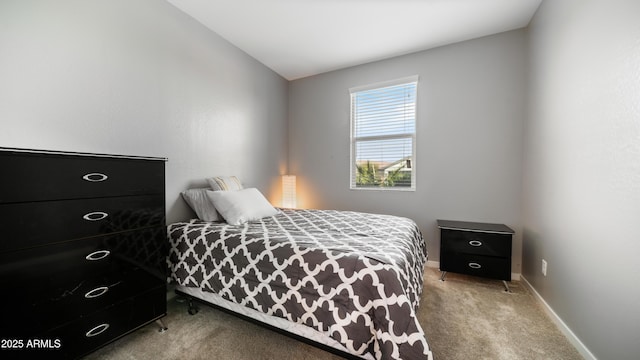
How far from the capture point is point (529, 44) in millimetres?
2359

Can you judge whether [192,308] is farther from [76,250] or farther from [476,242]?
[476,242]

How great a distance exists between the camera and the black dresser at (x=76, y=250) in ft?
3.43

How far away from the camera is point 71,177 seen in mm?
1227

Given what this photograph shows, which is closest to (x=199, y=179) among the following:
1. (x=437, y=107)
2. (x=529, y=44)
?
(x=437, y=107)

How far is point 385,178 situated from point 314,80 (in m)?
1.91

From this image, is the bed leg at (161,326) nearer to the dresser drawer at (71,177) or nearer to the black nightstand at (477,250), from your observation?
the dresser drawer at (71,177)

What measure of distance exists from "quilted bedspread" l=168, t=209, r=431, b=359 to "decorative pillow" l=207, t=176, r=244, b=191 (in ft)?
1.71

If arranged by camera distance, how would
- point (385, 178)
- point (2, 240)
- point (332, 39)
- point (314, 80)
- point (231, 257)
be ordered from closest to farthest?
point (2, 240), point (231, 257), point (332, 39), point (385, 178), point (314, 80)

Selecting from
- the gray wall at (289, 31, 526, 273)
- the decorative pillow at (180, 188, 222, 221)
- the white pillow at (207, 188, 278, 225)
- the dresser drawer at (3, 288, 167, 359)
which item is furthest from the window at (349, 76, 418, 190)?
the dresser drawer at (3, 288, 167, 359)

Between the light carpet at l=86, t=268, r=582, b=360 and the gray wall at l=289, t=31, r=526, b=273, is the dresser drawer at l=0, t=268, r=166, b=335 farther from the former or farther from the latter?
the gray wall at l=289, t=31, r=526, b=273

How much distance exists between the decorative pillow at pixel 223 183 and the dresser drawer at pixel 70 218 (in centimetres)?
74

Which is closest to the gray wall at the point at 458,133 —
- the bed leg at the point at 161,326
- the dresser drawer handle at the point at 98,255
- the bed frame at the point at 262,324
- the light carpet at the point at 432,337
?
the light carpet at the point at 432,337

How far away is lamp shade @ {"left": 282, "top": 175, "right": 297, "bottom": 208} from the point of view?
12.0ft

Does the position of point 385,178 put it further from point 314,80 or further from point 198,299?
point 198,299
